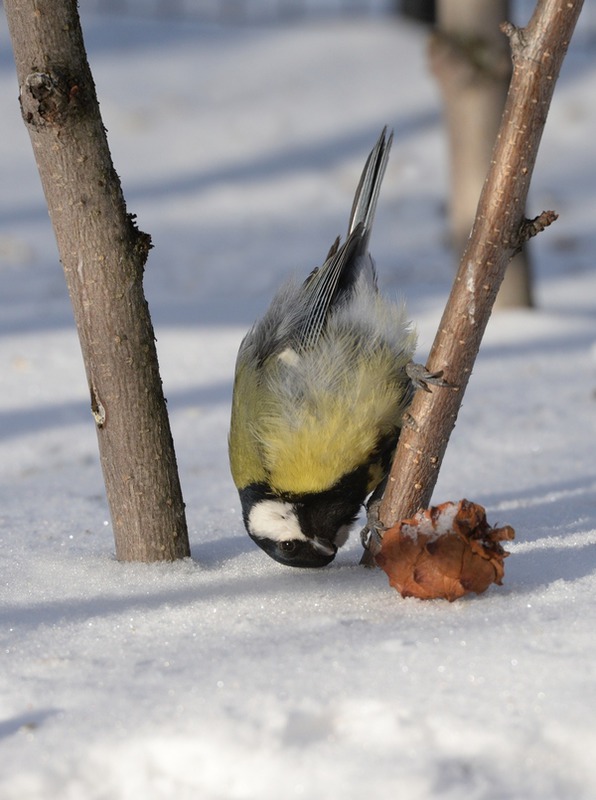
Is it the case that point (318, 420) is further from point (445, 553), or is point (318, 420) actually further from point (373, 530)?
point (445, 553)

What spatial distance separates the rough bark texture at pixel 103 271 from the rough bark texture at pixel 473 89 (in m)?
3.72

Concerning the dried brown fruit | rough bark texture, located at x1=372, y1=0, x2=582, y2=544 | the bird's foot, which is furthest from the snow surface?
the bird's foot

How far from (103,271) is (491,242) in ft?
3.03

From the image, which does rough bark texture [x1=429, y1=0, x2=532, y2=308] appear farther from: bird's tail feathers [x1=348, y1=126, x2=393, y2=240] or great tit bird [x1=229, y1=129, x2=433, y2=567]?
great tit bird [x1=229, y1=129, x2=433, y2=567]

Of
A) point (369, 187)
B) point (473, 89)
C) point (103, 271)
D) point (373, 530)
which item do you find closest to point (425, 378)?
point (373, 530)

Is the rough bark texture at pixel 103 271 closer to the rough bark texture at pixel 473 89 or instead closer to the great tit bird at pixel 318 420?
the great tit bird at pixel 318 420

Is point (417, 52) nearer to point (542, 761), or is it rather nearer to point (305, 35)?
point (305, 35)

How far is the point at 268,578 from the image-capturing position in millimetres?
2754

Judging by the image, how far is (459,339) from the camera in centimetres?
248

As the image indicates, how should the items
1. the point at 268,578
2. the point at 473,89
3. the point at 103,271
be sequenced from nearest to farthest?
the point at 103,271, the point at 268,578, the point at 473,89

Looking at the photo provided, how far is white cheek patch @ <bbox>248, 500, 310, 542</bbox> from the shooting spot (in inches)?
106

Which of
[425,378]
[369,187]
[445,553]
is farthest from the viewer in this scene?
[369,187]

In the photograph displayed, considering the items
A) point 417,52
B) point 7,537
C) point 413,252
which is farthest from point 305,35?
point 7,537

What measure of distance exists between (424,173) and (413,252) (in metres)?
1.69
